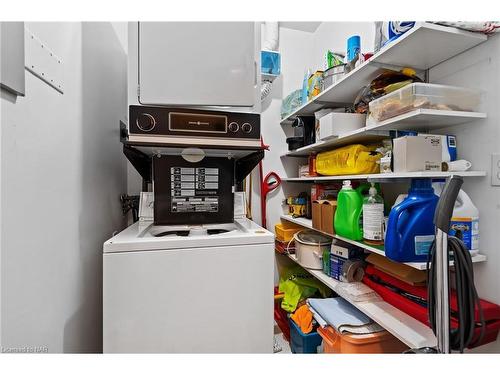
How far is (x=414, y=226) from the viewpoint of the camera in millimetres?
990

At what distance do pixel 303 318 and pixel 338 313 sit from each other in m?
0.36

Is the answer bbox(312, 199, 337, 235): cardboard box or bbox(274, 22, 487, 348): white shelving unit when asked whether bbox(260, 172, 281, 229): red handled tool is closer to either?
bbox(312, 199, 337, 235): cardboard box

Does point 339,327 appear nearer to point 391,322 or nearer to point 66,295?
point 391,322

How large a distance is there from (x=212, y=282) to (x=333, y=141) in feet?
3.81

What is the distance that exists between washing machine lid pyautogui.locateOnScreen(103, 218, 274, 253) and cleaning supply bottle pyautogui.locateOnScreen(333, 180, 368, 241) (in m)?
0.56

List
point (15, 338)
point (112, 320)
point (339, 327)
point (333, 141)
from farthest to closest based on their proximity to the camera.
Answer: point (333, 141) < point (339, 327) < point (112, 320) < point (15, 338)

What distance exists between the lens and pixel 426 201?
1000mm

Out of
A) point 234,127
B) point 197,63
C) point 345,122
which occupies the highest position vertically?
point 197,63

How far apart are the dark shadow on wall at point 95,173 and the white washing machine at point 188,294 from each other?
30 cm

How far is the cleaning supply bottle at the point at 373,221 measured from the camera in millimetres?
1187

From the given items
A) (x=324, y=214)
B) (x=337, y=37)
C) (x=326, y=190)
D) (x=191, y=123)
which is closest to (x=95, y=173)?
(x=191, y=123)

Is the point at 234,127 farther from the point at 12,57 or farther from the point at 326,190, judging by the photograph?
the point at 326,190

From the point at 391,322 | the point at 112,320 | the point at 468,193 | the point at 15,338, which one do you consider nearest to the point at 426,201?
the point at 468,193

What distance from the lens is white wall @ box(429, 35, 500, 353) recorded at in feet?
3.21
